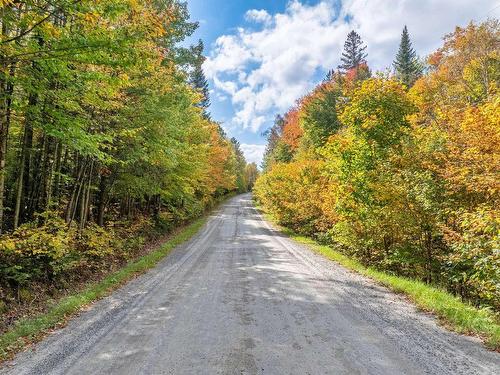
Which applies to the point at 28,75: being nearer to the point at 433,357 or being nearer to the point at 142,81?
the point at 142,81

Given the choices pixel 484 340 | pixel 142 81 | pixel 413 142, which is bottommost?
pixel 484 340

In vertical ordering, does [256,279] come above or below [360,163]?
below

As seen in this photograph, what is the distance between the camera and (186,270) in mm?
10648

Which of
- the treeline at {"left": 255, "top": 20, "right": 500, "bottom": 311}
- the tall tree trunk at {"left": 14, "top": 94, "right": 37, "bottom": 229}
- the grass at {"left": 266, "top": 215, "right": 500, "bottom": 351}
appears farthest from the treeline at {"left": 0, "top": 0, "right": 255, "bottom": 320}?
the grass at {"left": 266, "top": 215, "right": 500, "bottom": 351}

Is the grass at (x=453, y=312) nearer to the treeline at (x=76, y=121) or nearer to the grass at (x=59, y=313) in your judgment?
the grass at (x=59, y=313)

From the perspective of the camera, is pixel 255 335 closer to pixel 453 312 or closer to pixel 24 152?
pixel 453 312

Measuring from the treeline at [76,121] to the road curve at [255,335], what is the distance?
8.33 feet

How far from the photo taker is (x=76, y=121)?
712 cm

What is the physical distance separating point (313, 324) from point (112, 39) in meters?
5.82

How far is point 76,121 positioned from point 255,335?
5.57 meters

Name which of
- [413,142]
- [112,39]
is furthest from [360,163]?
[112,39]

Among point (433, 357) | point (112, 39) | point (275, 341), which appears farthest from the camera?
point (112, 39)

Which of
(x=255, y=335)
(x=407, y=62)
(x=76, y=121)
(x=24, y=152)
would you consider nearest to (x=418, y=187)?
(x=255, y=335)

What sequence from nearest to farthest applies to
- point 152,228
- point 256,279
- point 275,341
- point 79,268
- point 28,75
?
point 275,341, point 28,75, point 256,279, point 79,268, point 152,228
